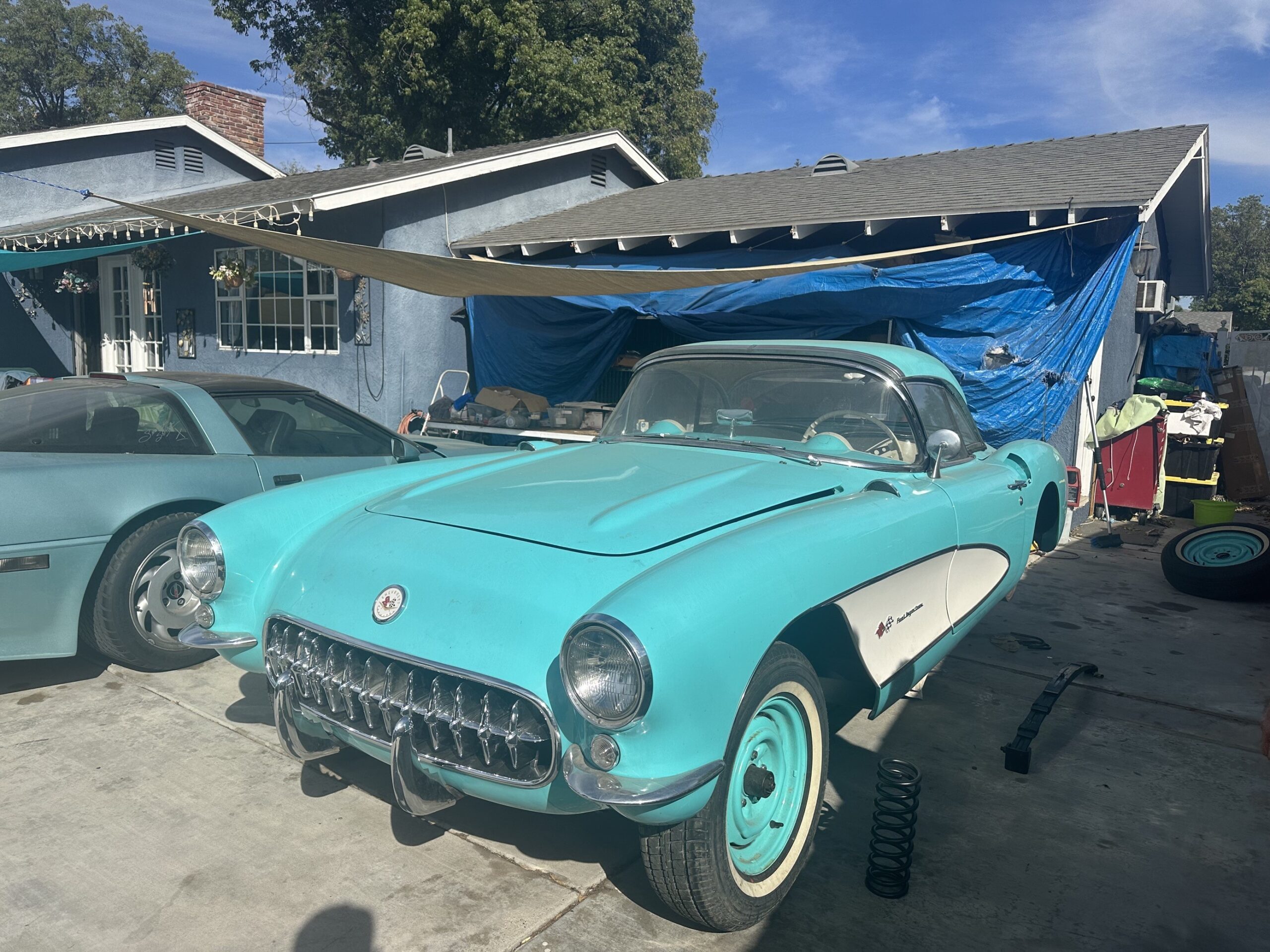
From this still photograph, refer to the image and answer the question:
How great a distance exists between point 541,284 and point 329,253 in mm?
1751

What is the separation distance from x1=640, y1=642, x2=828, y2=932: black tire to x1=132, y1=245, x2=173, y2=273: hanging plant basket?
13.3 meters

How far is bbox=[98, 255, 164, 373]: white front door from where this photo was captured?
14.3 m

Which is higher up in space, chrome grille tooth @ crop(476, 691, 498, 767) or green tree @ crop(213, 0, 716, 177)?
green tree @ crop(213, 0, 716, 177)

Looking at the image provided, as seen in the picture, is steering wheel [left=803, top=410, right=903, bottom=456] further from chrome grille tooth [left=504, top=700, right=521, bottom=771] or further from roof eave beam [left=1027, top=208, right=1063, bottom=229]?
roof eave beam [left=1027, top=208, right=1063, bottom=229]

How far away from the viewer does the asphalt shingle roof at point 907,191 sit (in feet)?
27.6

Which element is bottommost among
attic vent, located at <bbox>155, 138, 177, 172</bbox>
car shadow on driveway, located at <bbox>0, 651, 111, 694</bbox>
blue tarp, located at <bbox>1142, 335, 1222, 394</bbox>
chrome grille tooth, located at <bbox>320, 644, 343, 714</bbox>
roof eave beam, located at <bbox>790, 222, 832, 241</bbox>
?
car shadow on driveway, located at <bbox>0, 651, 111, 694</bbox>

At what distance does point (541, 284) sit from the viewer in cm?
756

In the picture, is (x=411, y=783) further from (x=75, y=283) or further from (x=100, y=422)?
(x=75, y=283)

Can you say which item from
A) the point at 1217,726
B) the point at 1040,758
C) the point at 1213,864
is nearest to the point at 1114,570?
the point at 1217,726

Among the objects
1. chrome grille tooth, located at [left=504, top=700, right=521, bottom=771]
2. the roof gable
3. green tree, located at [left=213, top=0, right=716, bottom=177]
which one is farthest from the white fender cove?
green tree, located at [left=213, top=0, right=716, bottom=177]

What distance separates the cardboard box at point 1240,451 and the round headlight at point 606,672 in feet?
38.0

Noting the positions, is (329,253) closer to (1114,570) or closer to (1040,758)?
(1040,758)

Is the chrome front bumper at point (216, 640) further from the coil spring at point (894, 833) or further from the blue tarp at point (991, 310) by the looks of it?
the blue tarp at point (991, 310)

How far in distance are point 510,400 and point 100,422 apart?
5927mm
